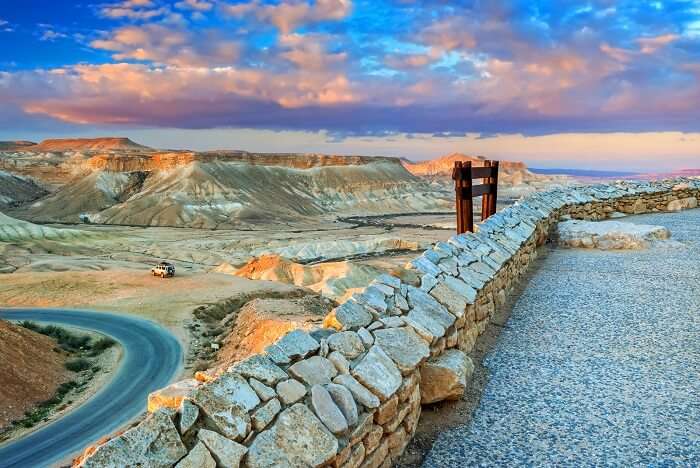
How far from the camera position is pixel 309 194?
12500 cm

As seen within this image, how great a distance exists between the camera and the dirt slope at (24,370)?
20.3 metres

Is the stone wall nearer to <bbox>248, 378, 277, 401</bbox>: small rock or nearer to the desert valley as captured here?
<bbox>248, 378, 277, 401</bbox>: small rock

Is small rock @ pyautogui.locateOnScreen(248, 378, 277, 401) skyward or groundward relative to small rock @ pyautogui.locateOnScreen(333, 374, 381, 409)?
skyward

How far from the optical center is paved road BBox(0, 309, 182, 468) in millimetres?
17438

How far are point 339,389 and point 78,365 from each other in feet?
79.7

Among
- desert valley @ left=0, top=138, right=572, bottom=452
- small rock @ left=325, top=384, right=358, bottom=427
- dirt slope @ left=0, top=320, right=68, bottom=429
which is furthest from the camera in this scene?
desert valley @ left=0, top=138, right=572, bottom=452

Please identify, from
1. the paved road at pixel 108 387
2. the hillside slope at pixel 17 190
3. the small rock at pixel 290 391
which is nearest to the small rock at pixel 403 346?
the small rock at pixel 290 391

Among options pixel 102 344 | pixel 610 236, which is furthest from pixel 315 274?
pixel 610 236

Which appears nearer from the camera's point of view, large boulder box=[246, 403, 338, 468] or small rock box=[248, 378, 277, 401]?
large boulder box=[246, 403, 338, 468]

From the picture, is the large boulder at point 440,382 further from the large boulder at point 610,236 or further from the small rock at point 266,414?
the large boulder at point 610,236

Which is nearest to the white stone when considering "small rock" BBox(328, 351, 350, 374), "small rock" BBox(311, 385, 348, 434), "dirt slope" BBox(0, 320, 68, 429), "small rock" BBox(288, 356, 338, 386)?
"small rock" BBox(311, 385, 348, 434)

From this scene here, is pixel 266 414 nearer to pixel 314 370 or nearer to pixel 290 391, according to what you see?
pixel 290 391

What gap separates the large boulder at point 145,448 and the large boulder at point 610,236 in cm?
1186

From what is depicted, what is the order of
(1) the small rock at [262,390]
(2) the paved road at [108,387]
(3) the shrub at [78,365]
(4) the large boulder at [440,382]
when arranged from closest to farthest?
(1) the small rock at [262,390] < (4) the large boulder at [440,382] < (2) the paved road at [108,387] < (3) the shrub at [78,365]
